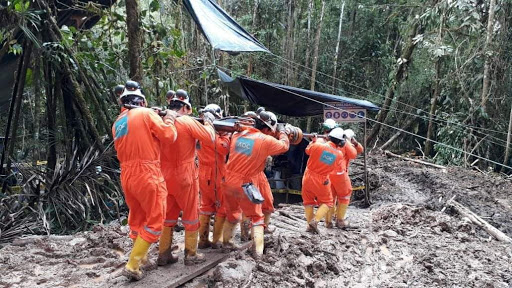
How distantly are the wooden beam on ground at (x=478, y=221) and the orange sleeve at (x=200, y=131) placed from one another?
5.17 metres

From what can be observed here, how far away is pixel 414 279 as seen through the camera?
17.0ft

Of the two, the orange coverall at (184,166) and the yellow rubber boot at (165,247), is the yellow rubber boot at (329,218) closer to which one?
the orange coverall at (184,166)

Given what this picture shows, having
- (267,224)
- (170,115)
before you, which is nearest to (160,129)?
(170,115)

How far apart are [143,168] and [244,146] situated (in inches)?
57.4

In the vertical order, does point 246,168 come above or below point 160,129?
below

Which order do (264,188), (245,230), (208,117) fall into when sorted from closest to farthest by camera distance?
(208,117) → (264,188) → (245,230)

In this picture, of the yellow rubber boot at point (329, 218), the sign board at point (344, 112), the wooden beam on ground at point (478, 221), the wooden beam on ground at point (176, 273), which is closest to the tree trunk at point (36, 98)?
the wooden beam on ground at point (176, 273)

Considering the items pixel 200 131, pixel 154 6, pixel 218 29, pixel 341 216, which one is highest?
pixel 154 6

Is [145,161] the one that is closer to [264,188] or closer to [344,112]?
[264,188]

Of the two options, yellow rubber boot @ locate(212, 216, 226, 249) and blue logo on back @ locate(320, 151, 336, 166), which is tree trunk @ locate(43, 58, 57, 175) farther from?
blue logo on back @ locate(320, 151, 336, 166)

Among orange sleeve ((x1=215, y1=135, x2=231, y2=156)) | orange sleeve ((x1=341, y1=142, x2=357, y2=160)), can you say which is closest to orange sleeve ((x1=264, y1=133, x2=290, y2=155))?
orange sleeve ((x1=215, y1=135, x2=231, y2=156))

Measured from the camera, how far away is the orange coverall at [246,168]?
5098 millimetres

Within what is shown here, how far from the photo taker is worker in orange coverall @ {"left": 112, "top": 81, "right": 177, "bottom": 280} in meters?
3.96

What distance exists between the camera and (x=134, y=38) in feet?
21.2
